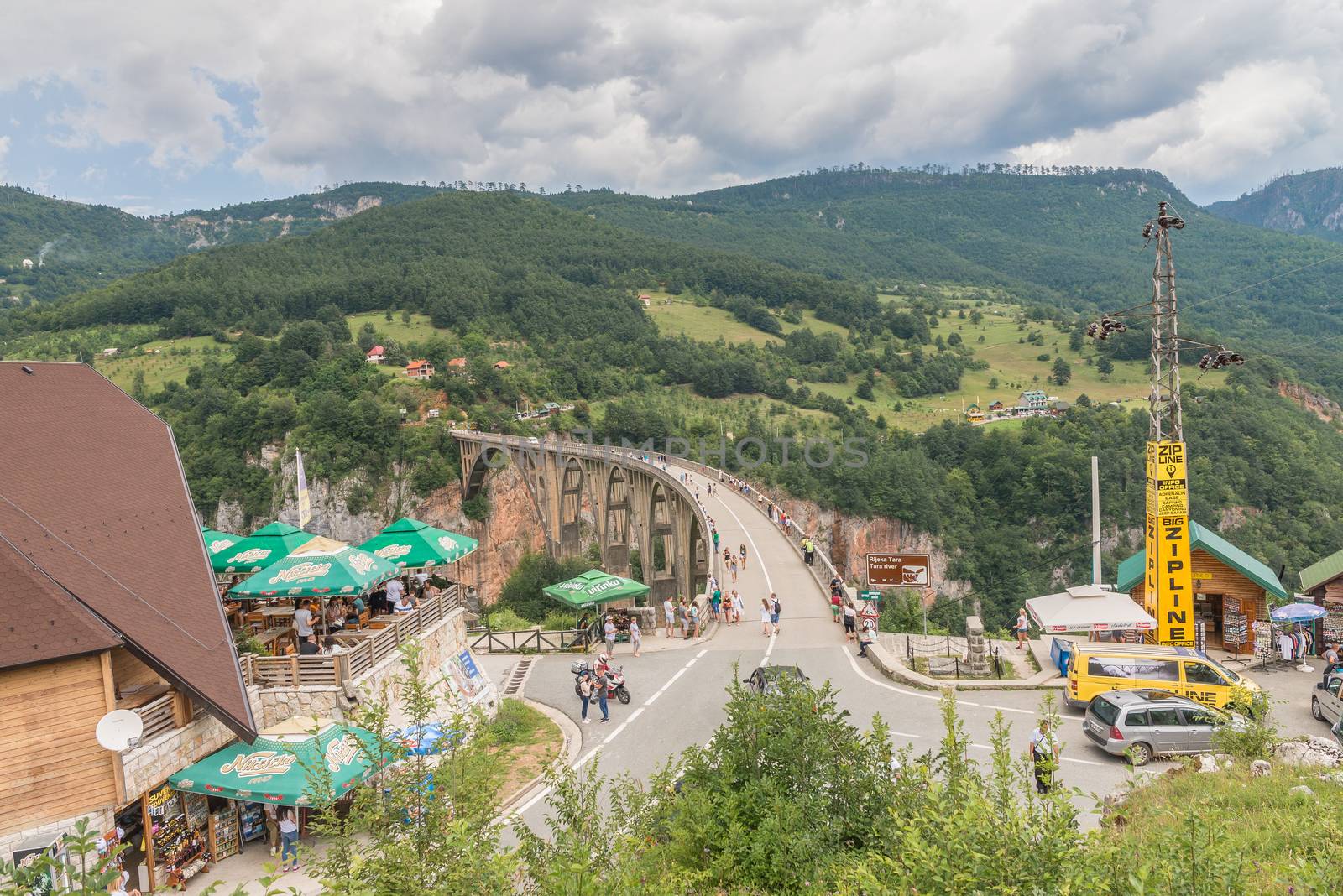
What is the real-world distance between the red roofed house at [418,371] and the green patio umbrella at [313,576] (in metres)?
61.8

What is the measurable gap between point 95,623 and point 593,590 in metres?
12.8

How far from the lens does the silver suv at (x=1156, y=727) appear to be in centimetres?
1238

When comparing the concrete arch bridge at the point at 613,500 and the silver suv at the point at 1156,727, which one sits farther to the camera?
the concrete arch bridge at the point at 613,500

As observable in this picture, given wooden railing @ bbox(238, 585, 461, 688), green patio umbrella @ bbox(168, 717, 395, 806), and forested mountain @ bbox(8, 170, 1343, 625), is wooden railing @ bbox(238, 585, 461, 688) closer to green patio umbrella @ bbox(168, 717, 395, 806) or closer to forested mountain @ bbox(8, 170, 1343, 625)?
green patio umbrella @ bbox(168, 717, 395, 806)

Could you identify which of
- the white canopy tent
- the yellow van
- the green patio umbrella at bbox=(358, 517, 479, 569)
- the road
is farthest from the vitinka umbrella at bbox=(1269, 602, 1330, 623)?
the green patio umbrella at bbox=(358, 517, 479, 569)

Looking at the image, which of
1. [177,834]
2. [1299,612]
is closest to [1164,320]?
[1299,612]

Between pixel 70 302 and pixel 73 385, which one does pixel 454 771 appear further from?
pixel 70 302

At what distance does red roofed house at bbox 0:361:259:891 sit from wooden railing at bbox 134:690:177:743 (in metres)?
0.02

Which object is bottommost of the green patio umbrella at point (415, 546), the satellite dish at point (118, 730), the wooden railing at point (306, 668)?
the wooden railing at point (306, 668)

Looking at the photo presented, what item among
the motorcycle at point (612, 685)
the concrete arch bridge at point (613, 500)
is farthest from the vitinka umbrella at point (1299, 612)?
the concrete arch bridge at point (613, 500)

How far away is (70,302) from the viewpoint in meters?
93.2

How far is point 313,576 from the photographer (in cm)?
1316

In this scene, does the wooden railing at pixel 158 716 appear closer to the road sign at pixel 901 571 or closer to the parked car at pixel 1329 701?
the road sign at pixel 901 571

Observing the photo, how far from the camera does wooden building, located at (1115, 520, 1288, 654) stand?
58.7 feet
